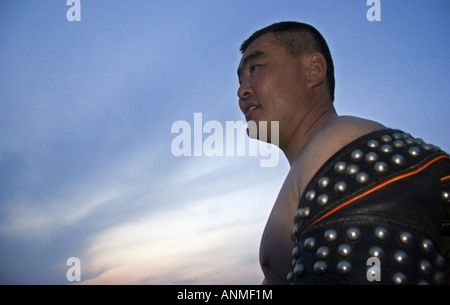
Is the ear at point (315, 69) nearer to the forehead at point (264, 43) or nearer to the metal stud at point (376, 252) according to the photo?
the forehead at point (264, 43)

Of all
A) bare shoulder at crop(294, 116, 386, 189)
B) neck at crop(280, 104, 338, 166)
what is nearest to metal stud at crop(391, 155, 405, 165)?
bare shoulder at crop(294, 116, 386, 189)

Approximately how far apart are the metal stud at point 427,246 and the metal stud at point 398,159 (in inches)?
12.5

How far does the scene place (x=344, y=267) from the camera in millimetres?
1261

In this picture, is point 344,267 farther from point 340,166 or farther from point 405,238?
point 340,166

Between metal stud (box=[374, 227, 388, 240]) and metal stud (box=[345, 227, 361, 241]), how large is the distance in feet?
0.21

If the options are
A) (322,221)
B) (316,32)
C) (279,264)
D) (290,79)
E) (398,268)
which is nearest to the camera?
(398,268)

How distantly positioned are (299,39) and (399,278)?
2188mm

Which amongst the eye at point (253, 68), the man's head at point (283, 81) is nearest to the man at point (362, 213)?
the man's head at point (283, 81)

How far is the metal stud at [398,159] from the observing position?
145 cm

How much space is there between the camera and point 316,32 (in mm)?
3131

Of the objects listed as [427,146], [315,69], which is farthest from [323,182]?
[315,69]
